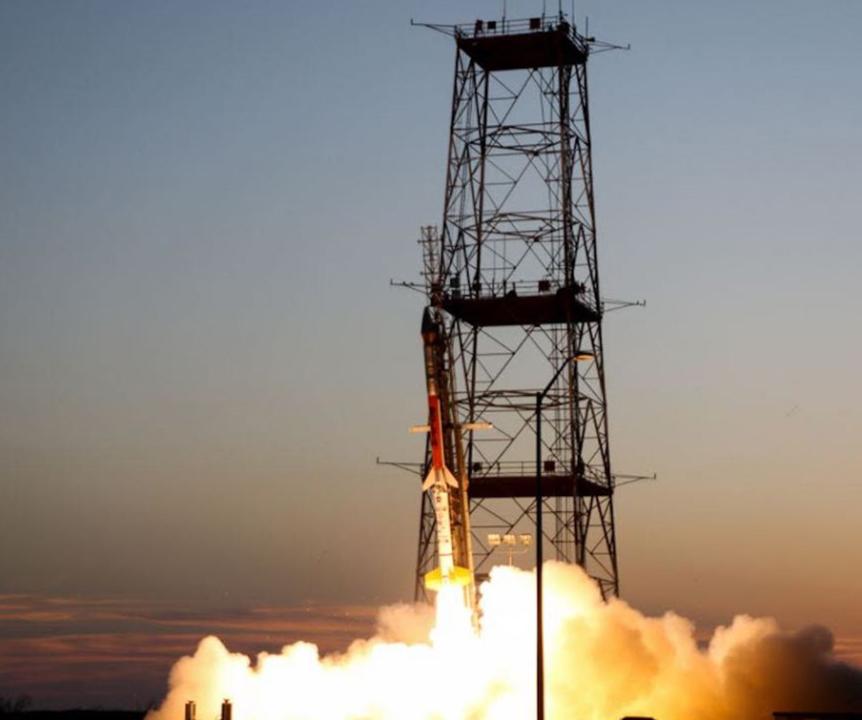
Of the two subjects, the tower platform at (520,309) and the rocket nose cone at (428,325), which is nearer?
the rocket nose cone at (428,325)

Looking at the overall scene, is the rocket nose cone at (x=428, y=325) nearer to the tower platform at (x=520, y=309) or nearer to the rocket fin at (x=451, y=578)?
the rocket fin at (x=451, y=578)

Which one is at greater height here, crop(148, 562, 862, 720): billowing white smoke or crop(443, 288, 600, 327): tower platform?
crop(443, 288, 600, 327): tower platform

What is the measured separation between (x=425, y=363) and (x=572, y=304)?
1831cm

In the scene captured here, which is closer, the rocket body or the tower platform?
the rocket body

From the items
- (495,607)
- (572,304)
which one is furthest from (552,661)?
(572,304)

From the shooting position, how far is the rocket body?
87.8 metres

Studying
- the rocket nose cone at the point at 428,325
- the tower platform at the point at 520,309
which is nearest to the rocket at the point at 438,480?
the rocket nose cone at the point at 428,325

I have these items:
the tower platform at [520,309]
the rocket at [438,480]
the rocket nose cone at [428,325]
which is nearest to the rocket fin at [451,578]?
the rocket at [438,480]

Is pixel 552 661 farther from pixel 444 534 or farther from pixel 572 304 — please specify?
pixel 572 304

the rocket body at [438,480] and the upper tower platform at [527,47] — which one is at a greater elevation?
the upper tower platform at [527,47]

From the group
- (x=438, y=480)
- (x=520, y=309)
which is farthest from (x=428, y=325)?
(x=520, y=309)

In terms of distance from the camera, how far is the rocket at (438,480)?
87812 mm

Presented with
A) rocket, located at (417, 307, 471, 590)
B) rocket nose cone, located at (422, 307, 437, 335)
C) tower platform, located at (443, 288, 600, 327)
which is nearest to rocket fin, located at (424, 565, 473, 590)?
rocket, located at (417, 307, 471, 590)

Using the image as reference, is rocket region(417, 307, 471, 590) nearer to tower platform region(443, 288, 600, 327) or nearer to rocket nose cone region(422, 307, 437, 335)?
rocket nose cone region(422, 307, 437, 335)
